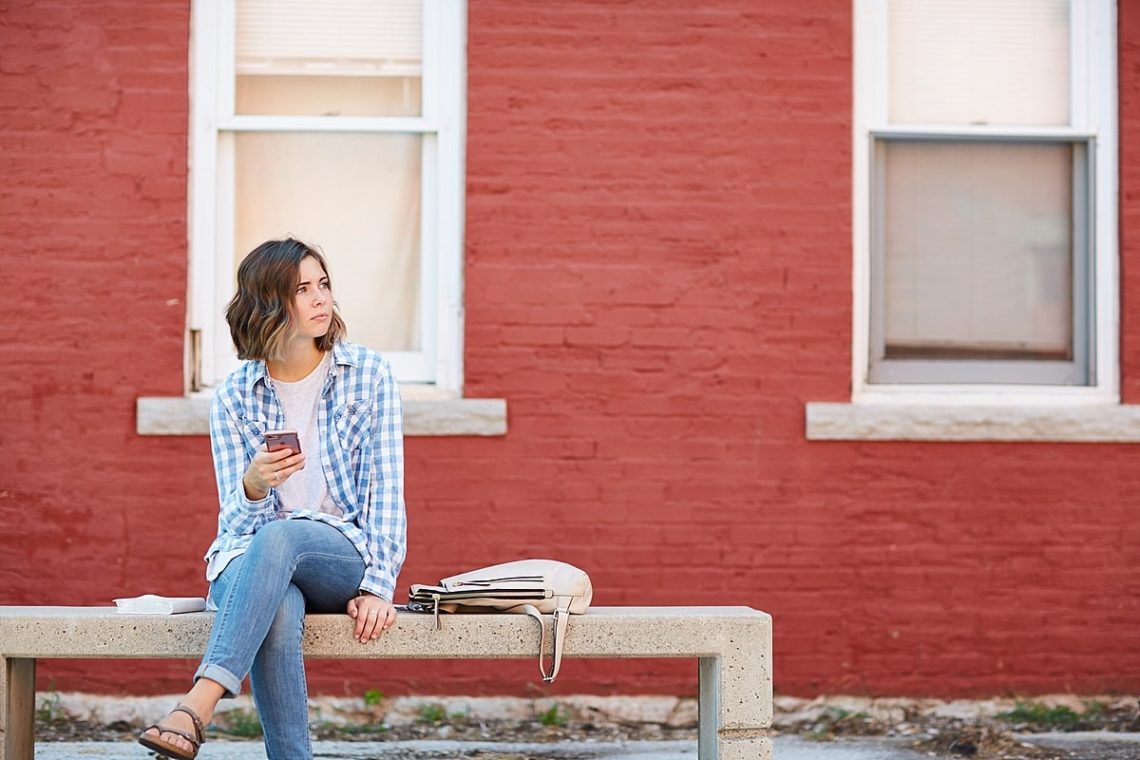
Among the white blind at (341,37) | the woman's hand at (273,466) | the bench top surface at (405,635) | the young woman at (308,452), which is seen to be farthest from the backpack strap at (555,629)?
the white blind at (341,37)

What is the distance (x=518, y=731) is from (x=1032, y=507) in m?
2.40

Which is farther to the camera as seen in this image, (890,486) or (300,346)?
(890,486)

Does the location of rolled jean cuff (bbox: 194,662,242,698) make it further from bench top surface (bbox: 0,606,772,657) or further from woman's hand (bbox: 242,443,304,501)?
woman's hand (bbox: 242,443,304,501)

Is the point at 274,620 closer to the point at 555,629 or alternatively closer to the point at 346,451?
the point at 346,451

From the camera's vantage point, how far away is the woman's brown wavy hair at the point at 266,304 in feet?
13.8

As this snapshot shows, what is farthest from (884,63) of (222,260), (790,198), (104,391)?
(104,391)

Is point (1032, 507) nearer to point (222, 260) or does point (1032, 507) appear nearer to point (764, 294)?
point (764, 294)

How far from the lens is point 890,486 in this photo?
6.08 metres

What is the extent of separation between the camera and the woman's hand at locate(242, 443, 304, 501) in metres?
3.88

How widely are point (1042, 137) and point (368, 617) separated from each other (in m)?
3.91

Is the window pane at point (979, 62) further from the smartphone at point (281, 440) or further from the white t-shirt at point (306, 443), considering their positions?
the smartphone at point (281, 440)

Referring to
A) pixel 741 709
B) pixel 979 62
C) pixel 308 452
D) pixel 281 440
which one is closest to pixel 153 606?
pixel 308 452

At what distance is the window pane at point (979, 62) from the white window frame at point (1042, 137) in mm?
66

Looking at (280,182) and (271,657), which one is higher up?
(280,182)
